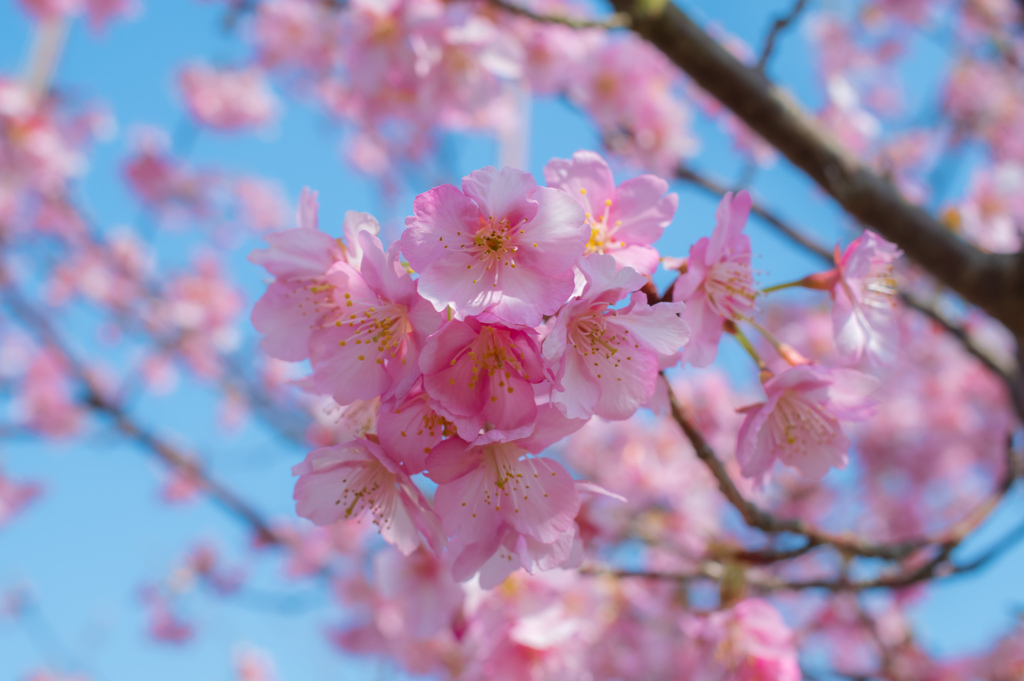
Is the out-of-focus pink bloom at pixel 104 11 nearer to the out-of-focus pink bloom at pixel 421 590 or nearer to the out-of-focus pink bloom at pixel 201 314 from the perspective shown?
the out-of-focus pink bloom at pixel 201 314

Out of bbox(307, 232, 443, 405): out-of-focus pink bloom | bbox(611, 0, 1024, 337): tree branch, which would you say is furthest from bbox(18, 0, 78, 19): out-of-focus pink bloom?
bbox(307, 232, 443, 405): out-of-focus pink bloom

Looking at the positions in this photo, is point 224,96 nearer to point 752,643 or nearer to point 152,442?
point 152,442

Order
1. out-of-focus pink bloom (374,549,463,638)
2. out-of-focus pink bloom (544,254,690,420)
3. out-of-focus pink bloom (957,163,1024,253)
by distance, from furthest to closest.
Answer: out-of-focus pink bloom (957,163,1024,253) < out-of-focus pink bloom (374,549,463,638) < out-of-focus pink bloom (544,254,690,420)

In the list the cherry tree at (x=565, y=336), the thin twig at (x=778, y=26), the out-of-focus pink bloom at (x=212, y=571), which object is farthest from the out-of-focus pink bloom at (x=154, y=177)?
the thin twig at (x=778, y=26)

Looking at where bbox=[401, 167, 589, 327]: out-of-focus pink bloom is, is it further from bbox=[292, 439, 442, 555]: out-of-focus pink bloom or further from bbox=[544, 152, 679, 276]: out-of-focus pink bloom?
bbox=[292, 439, 442, 555]: out-of-focus pink bloom

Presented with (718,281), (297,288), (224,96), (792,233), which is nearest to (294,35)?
(224,96)

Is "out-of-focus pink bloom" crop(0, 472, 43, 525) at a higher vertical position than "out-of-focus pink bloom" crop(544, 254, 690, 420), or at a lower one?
lower
